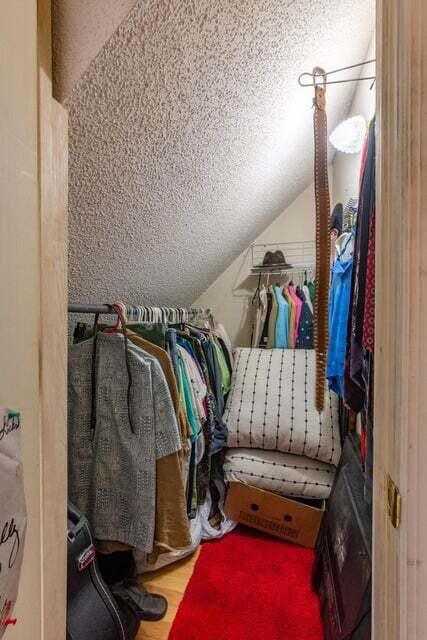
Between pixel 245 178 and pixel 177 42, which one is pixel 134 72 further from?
pixel 245 178

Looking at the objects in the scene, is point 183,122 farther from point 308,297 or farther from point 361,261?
point 308,297

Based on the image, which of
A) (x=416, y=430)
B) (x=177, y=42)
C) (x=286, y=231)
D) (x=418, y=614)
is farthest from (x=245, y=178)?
(x=418, y=614)

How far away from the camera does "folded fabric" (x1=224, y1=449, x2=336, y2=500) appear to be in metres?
1.69

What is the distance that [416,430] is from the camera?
1.35 feet

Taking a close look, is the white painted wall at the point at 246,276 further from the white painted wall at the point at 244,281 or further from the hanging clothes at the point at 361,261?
the hanging clothes at the point at 361,261

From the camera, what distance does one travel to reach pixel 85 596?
946mm

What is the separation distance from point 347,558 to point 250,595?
0.58 m

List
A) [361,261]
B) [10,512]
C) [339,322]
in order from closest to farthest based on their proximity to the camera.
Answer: [10,512], [361,261], [339,322]

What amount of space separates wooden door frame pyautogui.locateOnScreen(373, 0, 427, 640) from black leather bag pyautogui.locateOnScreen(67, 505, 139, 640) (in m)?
0.82

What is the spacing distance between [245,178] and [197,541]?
1.89m

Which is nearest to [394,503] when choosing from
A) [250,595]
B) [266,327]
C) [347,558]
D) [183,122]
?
[347,558]

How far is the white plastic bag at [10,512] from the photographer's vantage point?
1.08ft

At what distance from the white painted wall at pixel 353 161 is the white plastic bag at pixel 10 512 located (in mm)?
1645

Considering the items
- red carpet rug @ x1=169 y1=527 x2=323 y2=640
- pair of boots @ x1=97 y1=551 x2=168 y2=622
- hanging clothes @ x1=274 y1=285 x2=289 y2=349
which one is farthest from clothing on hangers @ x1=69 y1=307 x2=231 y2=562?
hanging clothes @ x1=274 y1=285 x2=289 y2=349
